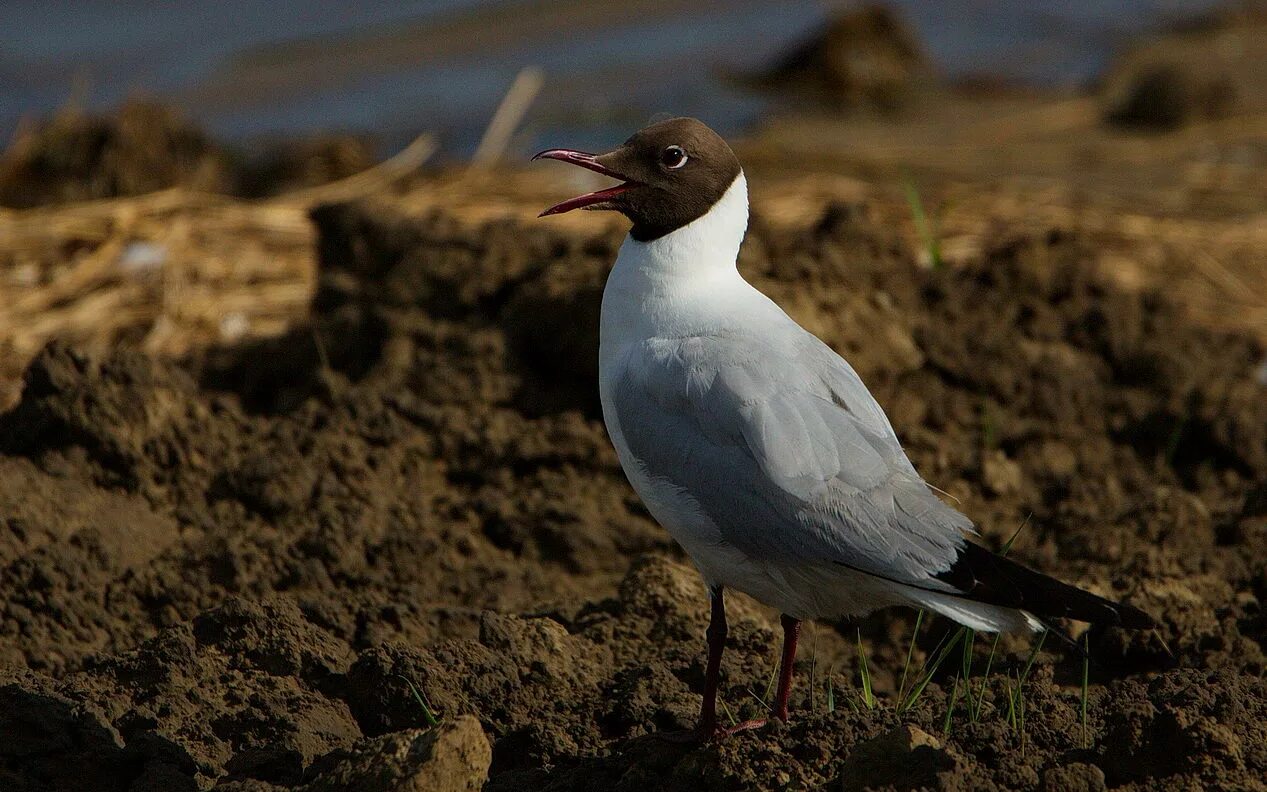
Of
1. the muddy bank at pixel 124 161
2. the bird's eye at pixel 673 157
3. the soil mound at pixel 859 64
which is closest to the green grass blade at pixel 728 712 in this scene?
the bird's eye at pixel 673 157

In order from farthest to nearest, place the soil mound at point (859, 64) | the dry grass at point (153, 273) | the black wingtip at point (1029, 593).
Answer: the soil mound at point (859, 64) → the dry grass at point (153, 273) → the black wingtip at point (1029, 593)

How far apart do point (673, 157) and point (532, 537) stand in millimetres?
1470

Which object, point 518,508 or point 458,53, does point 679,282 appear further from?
point 458,53

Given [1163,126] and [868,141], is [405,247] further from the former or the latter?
[1163,126]

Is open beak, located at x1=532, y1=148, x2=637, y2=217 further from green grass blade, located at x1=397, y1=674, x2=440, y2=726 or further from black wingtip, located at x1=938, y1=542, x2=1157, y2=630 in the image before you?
black wingtip, located at x1=938, y1=542, x2=1157, y2=630

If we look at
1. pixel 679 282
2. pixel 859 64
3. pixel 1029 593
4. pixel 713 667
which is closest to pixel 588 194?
pixel 679 282

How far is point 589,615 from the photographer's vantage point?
442 centimetres

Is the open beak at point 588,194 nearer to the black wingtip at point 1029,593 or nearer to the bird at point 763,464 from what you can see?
the bird at point 763,464

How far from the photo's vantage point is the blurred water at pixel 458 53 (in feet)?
37.1

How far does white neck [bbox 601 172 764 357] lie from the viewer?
398 centimetres

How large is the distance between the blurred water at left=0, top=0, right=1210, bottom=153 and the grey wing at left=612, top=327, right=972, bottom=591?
6.82 meters

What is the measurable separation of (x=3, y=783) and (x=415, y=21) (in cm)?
1060

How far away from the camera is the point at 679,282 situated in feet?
13.3

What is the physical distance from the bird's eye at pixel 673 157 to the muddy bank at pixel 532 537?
3.65ft
